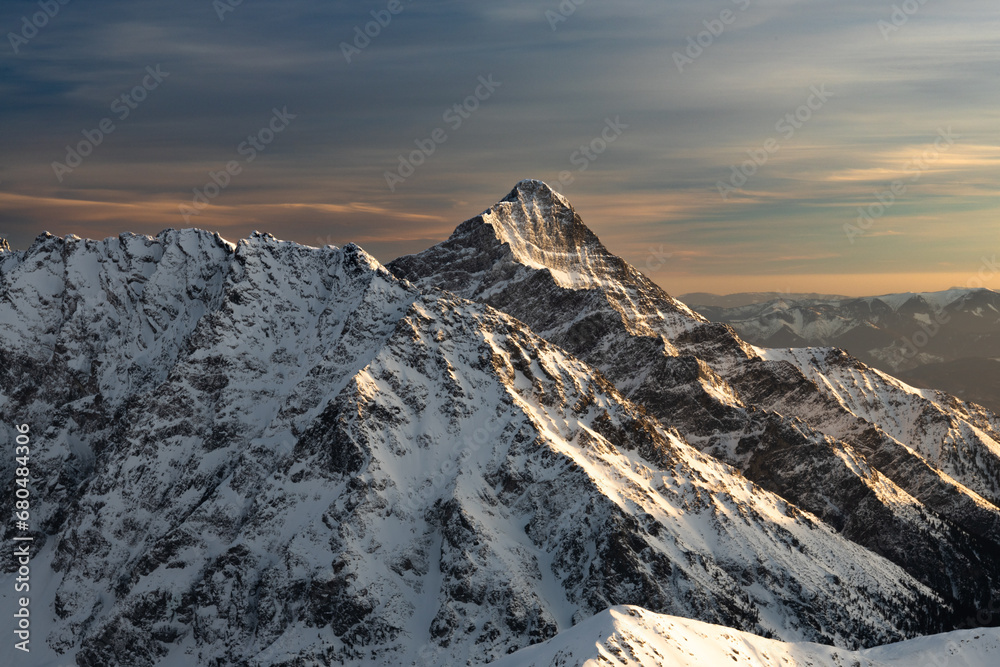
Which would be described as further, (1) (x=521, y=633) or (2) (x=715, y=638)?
(1) (x=521, y=633)

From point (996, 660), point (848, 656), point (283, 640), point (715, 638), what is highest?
point (283, 640)

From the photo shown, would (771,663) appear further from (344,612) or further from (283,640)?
(283,640)

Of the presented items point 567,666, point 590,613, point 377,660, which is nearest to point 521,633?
point 590,613

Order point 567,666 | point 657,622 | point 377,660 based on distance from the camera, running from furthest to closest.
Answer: point 377,660 → point 657,622 → point 567,666

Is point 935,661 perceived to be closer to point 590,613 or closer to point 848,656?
point 848,656

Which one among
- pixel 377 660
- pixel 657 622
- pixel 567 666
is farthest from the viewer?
pixel 377 660

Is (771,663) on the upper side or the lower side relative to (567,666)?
lower

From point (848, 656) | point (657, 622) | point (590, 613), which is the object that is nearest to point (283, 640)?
point (590, 613)
